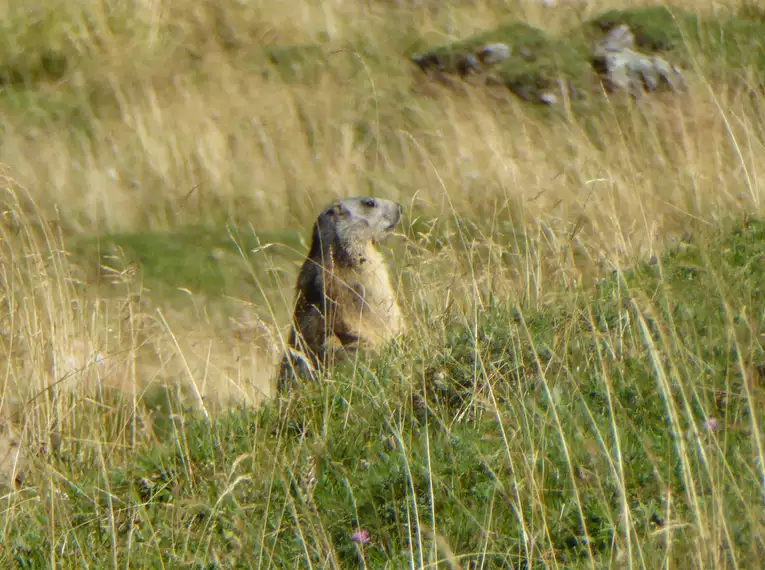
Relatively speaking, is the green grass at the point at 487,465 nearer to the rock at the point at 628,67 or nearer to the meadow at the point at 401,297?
the meadow at the point at 401,297

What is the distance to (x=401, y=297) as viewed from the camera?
6824mm

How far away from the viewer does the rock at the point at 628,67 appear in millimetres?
13188

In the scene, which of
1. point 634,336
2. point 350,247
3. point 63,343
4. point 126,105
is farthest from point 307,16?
point 634,336

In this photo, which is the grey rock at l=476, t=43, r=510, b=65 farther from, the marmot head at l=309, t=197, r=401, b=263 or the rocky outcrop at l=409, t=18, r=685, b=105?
the marmot head at l=309, t=197, r=401, b=263

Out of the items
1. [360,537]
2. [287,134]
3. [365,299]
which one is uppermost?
[360,537]

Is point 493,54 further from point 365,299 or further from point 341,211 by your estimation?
point 365,299

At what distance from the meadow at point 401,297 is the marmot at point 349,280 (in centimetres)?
27

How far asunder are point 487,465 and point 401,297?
3.58 meters

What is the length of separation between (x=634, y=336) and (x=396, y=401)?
1.00 meters

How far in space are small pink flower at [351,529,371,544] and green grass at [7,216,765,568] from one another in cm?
3

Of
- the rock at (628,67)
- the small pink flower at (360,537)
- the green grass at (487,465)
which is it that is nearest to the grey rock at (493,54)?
the rock at (628,67)

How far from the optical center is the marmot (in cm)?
669

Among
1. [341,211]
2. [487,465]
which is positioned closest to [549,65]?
[341,211]

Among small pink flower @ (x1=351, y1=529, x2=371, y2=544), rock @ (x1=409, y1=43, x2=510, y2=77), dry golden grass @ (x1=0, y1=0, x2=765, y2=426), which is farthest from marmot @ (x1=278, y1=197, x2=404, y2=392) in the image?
rock @ (x1=409, y1=43, x2=510, y2=77)
